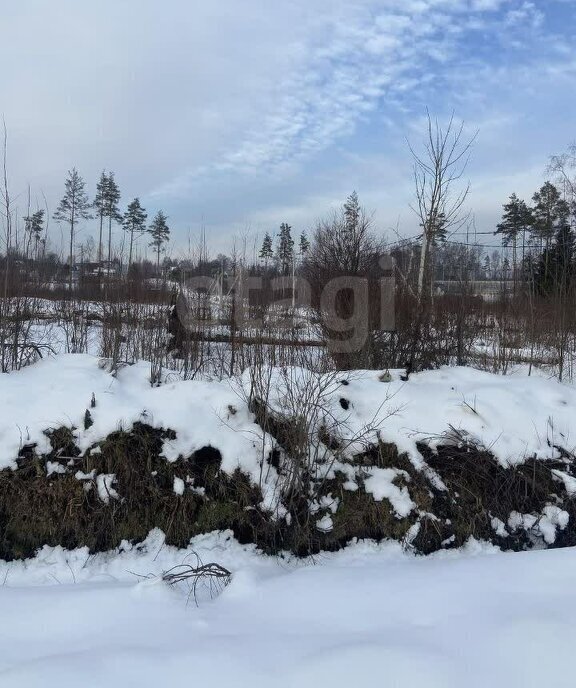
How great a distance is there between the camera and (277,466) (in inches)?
152

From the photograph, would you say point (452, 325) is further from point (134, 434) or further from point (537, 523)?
point (134, 434)

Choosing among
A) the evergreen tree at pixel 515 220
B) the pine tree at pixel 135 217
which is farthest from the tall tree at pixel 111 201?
the evergreen tree at pixel 515 220

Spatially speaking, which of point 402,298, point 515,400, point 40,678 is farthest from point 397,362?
point 40,678

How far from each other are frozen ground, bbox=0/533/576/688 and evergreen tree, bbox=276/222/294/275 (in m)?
9.13

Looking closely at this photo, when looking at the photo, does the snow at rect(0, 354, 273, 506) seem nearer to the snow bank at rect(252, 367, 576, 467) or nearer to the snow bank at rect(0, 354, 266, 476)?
the snow bank at rect(0, 354, 266, 476)

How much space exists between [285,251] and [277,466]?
19.2 metres

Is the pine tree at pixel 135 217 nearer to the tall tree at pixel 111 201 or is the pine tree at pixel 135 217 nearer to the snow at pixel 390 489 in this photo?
the tall tree at pixel 111 201

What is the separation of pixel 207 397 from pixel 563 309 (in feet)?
18.1

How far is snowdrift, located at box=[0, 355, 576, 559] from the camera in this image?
Answer: 143 inches

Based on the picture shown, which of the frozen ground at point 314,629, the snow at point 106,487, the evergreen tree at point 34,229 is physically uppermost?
the evergreen tree at point 34,229

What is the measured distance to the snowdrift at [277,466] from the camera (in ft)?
12.0

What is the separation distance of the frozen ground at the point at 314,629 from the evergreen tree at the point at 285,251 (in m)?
9.13

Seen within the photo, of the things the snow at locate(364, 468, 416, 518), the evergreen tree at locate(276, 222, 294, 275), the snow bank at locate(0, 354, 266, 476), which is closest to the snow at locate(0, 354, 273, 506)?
the snow bank at locate(0, 354, 266, 476)

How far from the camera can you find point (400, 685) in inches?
74.9
